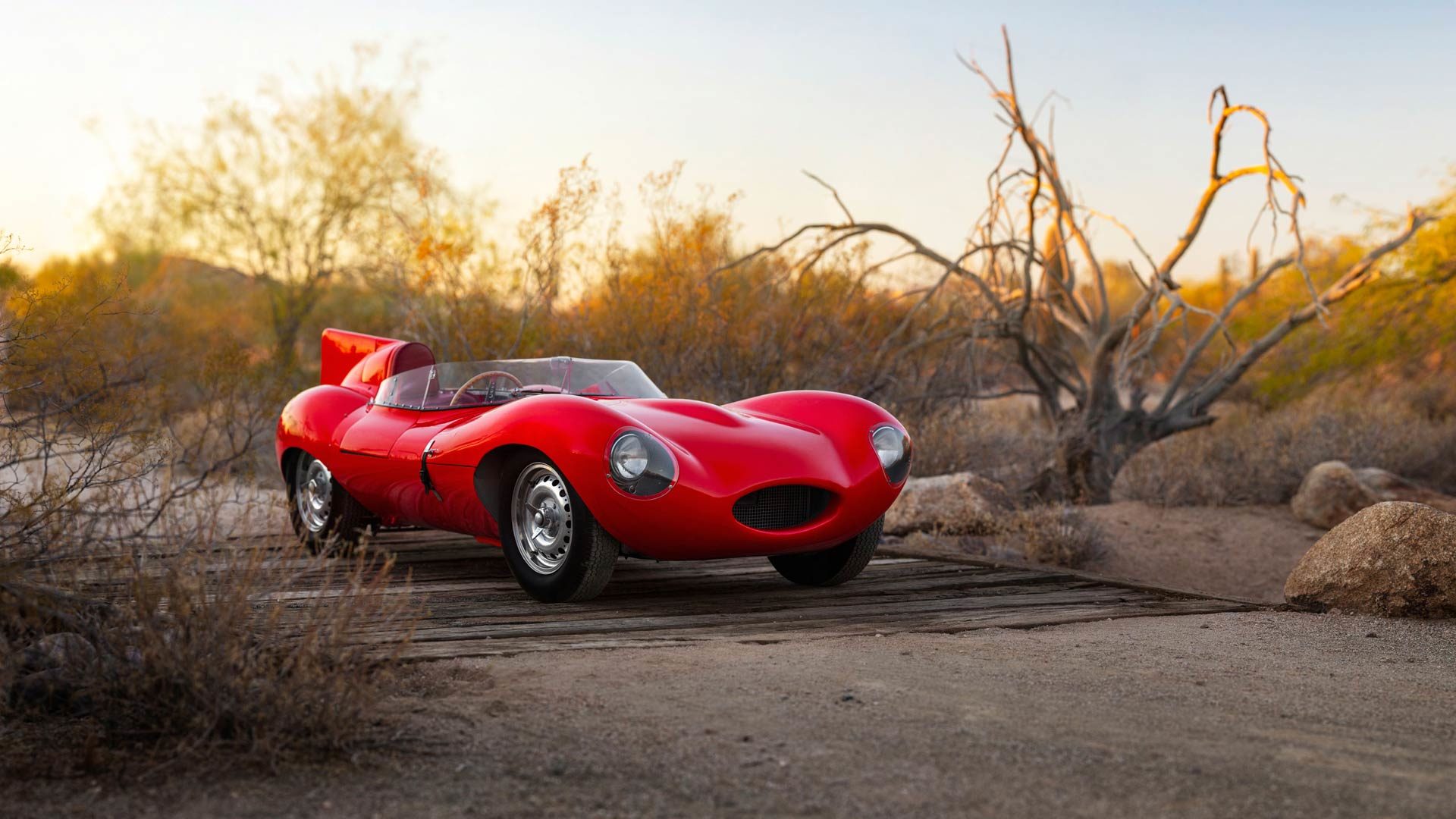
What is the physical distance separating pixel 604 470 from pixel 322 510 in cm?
292

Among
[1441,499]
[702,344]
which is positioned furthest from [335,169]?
[1441,499]

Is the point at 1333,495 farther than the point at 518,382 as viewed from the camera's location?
Yes

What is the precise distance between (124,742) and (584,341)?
10.7 metres

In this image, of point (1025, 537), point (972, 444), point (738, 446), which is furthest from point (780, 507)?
point (972, 444)

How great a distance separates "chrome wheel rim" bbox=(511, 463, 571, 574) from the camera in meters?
6.03

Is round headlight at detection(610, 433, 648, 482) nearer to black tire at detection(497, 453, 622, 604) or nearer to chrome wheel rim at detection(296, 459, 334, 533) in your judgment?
black tire at detection(497, 453, 622, 604)

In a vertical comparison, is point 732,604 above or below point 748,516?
below

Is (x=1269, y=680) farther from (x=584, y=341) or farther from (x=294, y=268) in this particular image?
(x=294, y=268)

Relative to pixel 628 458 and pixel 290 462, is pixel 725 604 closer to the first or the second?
pixel 628 458

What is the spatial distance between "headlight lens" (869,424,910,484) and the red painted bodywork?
47 mm

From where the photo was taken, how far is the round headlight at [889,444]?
646cm

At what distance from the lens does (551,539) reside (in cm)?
613

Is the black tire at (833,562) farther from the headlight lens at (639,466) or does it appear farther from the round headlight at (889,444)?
the headlight lens at (639,466)

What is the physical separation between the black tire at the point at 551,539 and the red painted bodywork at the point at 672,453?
101 mm
